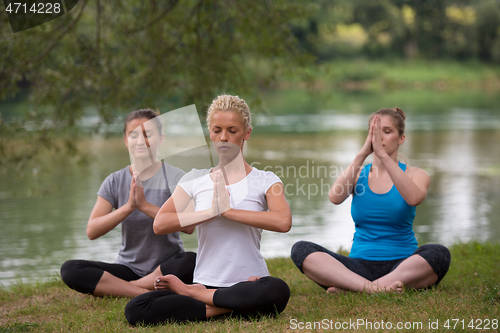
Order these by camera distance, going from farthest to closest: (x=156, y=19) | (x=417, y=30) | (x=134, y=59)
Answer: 1. (x=417, y=30)
2. (x=134, y=59)
3. (x=156, y=19)

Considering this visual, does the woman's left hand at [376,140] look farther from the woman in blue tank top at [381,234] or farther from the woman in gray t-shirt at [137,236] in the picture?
the woman in gray t-shirt at [137,236]

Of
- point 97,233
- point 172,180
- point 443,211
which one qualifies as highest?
point 172,180

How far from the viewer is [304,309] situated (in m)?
3.39

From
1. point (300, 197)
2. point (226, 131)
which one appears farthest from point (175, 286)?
point (300, 197)

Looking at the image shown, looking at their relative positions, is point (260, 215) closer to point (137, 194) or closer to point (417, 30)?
point (137, 194)

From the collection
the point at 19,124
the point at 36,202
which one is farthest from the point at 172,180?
the point at 36,202

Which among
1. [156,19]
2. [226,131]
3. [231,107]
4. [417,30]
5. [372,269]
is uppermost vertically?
[417,30]

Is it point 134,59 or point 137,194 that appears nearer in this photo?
point 137,194

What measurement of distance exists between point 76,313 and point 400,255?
2234 mm

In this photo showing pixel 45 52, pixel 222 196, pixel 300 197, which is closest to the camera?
pixel 222 196

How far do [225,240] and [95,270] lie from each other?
1.14 m

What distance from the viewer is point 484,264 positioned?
15.1ft

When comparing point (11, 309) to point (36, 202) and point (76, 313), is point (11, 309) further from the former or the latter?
point (36, 202)

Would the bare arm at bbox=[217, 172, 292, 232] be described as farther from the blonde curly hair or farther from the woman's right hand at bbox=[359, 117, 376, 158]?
the woman's right hand at bbox=[359, 117, 376, 158]
